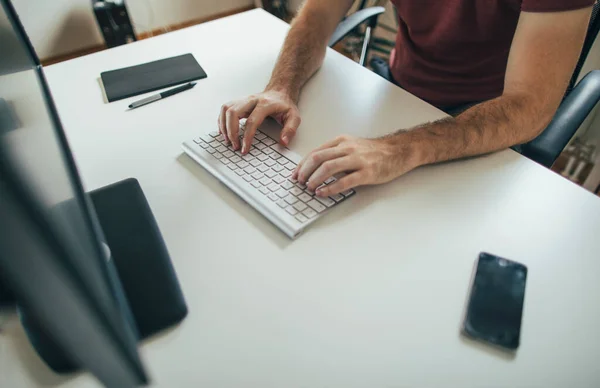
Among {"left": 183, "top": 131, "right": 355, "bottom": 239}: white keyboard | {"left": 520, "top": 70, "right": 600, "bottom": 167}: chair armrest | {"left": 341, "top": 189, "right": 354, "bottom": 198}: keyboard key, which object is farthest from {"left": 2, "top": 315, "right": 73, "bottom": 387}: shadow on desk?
{"left": 520, "top": 70, "right": 600, "bottom": 167}: chair armrest

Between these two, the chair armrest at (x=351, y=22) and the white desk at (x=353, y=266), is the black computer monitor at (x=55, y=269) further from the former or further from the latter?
the chair armrest at (x=351, y=22)

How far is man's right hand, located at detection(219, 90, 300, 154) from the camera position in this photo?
0.75 metres

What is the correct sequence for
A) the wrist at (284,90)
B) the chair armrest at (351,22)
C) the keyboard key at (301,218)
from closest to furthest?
the keyboard key at (301,218)
the wrist at (284,90)
the chair armrest at (351,22)

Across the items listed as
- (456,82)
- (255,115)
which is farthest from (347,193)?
(456,82)

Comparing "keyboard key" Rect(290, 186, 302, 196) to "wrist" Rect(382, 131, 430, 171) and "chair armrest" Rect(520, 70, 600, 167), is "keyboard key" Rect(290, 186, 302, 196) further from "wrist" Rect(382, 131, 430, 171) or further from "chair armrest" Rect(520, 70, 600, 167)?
"chair armrest" Rect(520, 70, 600, 167)

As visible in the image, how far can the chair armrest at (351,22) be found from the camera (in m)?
1.13

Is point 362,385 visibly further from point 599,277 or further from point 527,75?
point 527,75

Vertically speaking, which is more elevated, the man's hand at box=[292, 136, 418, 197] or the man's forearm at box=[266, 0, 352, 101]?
the man's forearm at box=[266, 0, 352, 101]

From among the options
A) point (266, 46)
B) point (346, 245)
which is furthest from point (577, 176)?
point (346, 245)

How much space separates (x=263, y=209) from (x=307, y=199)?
0.08 metres

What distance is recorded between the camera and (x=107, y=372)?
0.28 m

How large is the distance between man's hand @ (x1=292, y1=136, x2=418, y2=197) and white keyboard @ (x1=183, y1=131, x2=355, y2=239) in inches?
0.8

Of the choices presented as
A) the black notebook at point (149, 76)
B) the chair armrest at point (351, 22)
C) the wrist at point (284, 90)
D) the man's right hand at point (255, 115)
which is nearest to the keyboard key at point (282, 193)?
the man's right hand at point (255, 115)

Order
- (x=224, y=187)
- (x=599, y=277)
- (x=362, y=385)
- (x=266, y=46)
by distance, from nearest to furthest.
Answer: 1. (x=362, y=385)
2. (x=599, y=277)
3. (x=224, y=187)
4. (x=266, y=46)
